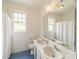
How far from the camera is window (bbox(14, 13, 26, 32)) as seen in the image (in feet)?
7.09

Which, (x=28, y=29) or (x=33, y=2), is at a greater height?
(x=33, y=2)

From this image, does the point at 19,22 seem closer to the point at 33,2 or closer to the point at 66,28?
the point at 33,2

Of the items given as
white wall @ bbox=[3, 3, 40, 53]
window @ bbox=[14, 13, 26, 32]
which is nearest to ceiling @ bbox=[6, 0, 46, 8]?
white wall @ bbox=[3, 3, 40, 53]

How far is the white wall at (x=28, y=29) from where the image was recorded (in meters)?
2.15

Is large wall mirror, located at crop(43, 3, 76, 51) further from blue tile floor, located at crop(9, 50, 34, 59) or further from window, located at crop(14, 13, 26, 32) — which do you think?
blue tile floor, located at crop(9, 50, 34, 59)

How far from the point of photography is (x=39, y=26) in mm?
2320

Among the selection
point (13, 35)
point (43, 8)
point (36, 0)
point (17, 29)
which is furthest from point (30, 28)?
point (36, 0)

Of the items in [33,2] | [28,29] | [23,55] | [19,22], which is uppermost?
[33,2]

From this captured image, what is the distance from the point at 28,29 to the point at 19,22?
0.35 meters

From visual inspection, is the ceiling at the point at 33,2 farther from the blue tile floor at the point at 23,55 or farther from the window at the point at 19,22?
the blue tile floor at the point at 23,55

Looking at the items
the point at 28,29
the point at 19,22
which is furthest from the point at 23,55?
the point at 19,22

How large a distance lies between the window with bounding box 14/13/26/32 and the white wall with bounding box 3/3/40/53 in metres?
0.12

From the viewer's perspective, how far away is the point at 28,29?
7.50 feet

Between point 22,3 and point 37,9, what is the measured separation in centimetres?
50
